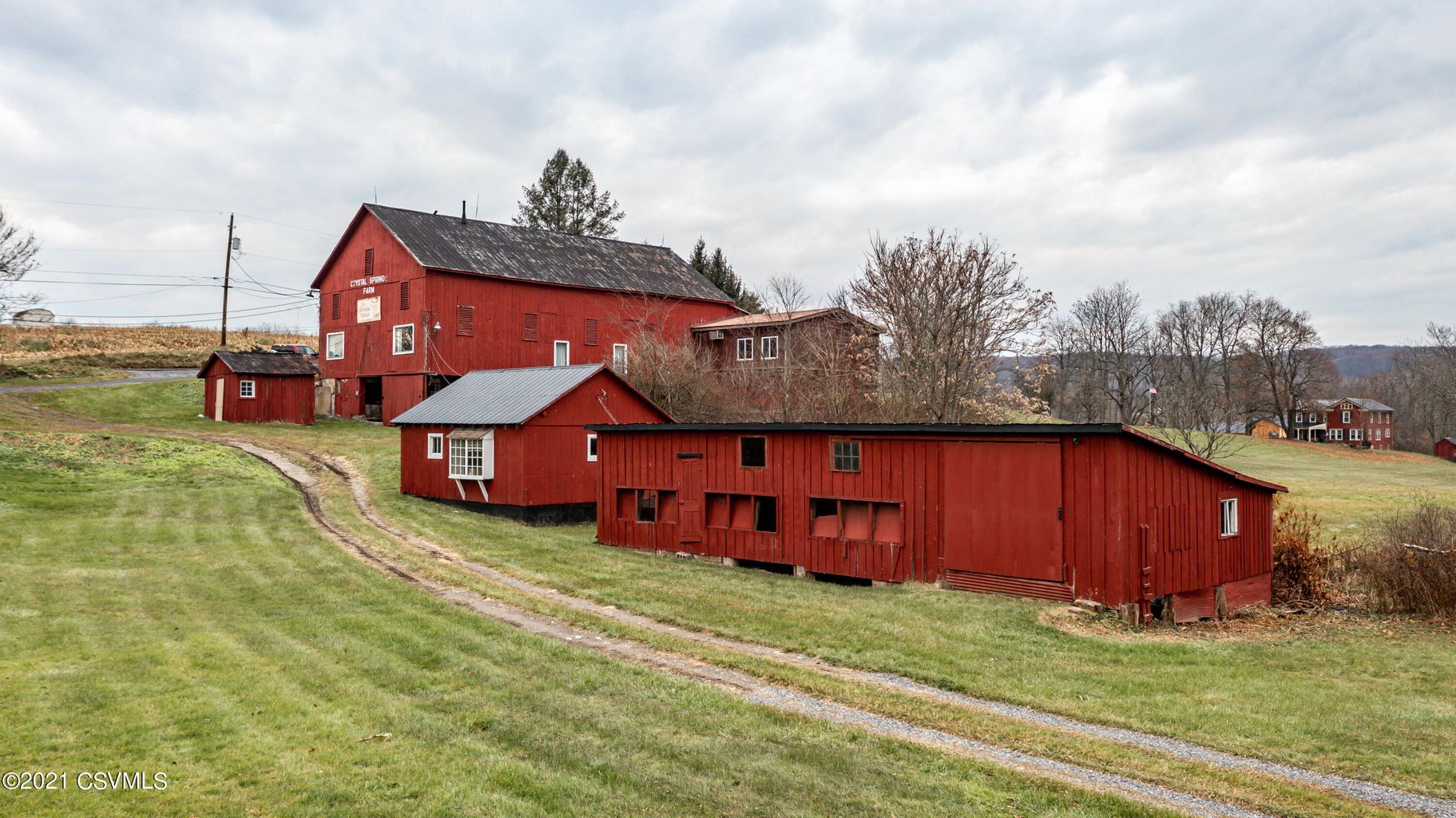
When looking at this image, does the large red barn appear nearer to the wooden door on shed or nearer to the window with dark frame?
the window with dark frame

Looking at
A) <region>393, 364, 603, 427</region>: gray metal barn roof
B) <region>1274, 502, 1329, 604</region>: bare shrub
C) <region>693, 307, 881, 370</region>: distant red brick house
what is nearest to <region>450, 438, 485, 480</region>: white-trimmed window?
<region>393, 364, 603, 427</region>: gray metal barn roof

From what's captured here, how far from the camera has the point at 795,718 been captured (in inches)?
357

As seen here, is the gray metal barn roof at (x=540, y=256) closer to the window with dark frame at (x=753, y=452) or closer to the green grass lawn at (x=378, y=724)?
the window with dark frame at (x=753, y=452)

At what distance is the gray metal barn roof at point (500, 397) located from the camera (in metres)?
25.9

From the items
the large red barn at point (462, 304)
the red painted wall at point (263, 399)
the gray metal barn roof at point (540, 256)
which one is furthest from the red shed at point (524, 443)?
the red painted wall at point (263, 399)

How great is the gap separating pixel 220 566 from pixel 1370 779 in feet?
57.9

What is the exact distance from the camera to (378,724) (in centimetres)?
858

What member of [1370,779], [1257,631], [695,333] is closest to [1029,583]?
[1257,631]

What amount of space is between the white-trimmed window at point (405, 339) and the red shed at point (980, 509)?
22049 millimetres

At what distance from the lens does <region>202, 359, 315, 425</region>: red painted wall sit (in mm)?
39312

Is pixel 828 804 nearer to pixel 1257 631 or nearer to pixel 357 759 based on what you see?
pixel 357 759

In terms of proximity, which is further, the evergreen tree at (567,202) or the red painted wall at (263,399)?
the evergreen tree at (567,202)

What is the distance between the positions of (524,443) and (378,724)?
55.5ft

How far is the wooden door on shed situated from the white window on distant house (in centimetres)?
410
